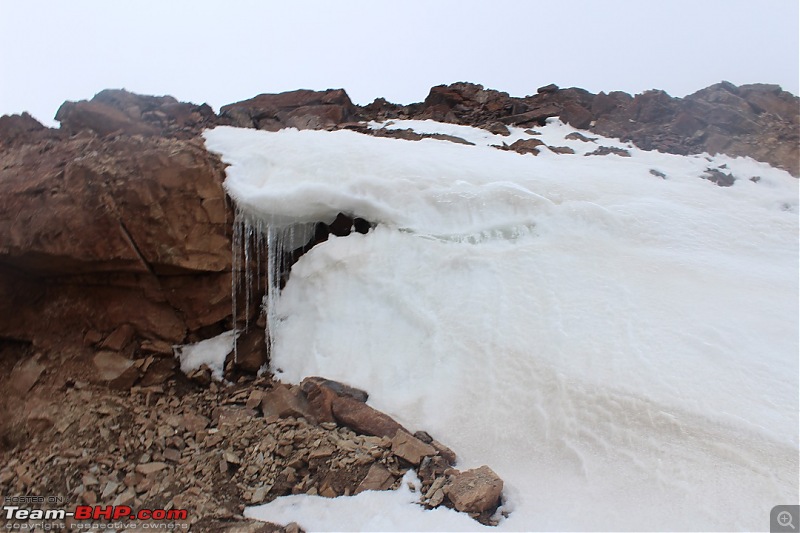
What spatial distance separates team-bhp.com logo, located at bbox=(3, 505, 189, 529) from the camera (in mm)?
4230

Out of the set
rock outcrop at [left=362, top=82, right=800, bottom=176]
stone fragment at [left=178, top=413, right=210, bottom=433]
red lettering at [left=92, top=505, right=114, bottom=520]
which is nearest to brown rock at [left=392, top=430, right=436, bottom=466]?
stone fragment at [left=178, top=413, right=210, bottom=433]

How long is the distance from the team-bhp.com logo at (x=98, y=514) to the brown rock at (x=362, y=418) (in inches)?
64.0

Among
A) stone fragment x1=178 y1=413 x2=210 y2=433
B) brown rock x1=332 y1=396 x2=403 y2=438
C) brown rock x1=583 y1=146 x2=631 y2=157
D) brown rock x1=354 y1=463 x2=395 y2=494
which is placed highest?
brown rock x1=583 y1=146 x2=631 y2=157

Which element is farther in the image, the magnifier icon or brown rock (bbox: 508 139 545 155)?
brown rock (bbox: 508 139 545 155)

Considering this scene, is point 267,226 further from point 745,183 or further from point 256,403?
point 745,183

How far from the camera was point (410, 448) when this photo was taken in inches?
173

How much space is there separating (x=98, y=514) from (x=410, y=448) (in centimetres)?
293

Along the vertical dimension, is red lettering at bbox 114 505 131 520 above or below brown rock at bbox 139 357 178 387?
below

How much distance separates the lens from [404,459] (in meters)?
4.34

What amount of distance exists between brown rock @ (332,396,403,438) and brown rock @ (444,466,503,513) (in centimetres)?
94

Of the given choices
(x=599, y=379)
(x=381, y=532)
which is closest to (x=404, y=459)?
(x=381, y=532)

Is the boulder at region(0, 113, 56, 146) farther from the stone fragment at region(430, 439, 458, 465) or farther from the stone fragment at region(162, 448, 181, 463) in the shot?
the stone fragment at region(430, 439, 458, 465)

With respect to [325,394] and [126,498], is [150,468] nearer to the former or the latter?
[126,498]

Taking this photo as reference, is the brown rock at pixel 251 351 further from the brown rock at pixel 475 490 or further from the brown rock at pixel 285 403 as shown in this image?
the brown rock at pixel 475 490
